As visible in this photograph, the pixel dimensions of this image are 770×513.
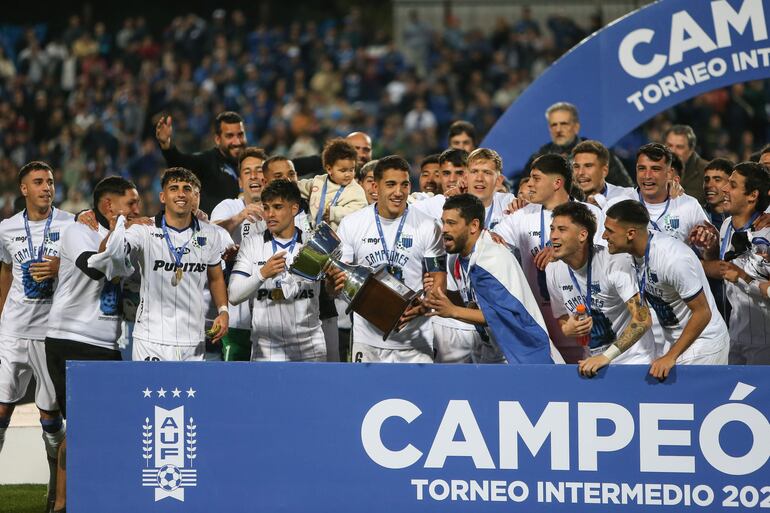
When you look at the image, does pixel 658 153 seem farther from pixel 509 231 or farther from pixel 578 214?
pixel 578 214

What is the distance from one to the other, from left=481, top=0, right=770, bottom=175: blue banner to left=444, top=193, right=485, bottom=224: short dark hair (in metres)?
2.98

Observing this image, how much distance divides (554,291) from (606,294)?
0.37 metres

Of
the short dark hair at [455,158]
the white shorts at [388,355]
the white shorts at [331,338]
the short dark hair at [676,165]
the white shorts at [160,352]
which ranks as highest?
the short dark hair at [455,158]

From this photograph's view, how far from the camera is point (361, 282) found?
6504 mm

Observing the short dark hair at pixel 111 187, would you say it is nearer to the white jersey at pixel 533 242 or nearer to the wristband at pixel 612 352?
the white jersey at pixel 533 242

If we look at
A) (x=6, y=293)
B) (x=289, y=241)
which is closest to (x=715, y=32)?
(x=289, y=241)

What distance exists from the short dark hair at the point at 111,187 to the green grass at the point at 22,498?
2039 mm

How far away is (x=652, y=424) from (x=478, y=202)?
1660mm

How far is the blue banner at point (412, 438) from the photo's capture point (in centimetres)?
588

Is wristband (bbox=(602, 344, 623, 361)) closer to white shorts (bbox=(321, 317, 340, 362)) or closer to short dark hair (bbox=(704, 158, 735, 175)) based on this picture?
white shorts (bbox=(321, 317, 340, 362))

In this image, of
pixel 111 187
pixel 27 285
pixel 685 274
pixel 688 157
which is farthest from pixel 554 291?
pixel 27 285

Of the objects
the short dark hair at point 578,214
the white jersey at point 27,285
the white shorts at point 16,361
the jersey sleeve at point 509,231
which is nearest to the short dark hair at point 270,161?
the white jersey at point 27,285

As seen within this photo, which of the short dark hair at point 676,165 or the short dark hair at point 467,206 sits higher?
the short dark hair at point 676,165

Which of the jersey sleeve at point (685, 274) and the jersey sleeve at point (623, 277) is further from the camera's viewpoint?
the jersey sleeve at point (623, 277)
